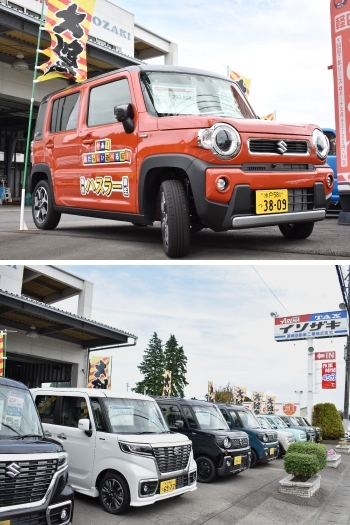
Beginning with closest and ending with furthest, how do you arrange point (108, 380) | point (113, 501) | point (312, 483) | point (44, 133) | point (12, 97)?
1. point (113, 501)
2. point (312, 483)
3. point (44, 133)
4. point (108, 380)
5. point (12, 97)

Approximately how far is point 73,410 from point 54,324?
27.6 ft

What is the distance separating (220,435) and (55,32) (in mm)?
8110

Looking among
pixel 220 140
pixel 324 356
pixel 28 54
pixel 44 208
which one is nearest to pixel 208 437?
pixel 44 208

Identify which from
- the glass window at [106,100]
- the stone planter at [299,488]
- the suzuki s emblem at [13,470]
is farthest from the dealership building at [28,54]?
the suzuki s emblem at [13,470]

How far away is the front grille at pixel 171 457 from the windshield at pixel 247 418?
4920mm

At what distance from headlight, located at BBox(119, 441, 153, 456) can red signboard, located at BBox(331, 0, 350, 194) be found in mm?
5898

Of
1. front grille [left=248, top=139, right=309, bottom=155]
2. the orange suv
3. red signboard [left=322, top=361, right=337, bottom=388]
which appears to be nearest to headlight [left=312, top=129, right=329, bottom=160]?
the orange suv

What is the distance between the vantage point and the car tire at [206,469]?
9281mm

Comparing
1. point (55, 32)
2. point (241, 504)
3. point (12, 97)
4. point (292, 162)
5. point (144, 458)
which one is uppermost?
point (12, 97)

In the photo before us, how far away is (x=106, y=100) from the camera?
7.63 meters

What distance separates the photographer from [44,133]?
31.0ft

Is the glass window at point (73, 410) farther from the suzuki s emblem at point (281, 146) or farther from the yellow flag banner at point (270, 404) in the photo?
the yellow flag banner at point (270, 404)

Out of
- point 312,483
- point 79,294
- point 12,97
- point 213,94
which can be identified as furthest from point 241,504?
point 12,97

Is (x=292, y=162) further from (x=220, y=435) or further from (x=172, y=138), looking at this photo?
(x=220, y=435)
